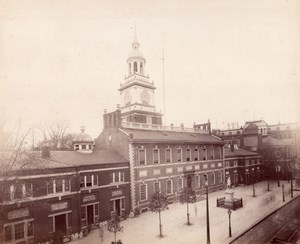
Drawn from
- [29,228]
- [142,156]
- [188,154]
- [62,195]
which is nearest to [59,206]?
[62,195]

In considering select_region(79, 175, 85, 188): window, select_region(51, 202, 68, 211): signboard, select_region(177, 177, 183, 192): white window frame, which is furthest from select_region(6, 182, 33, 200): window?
select_region(177, 177, 183, 192): white window frame

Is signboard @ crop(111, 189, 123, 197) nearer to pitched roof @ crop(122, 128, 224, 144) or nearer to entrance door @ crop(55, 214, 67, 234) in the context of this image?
entrance door @ crop(55, 214, 67, 234)

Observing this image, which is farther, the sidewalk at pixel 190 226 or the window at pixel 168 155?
the window at pixel 168 155

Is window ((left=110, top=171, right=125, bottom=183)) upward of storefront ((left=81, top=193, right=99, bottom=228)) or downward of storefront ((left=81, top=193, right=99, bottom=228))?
upward

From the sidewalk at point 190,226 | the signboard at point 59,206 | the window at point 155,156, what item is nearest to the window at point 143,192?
the sidewalk at point 190,226

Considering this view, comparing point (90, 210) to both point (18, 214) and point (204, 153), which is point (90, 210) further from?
point (204, 153)

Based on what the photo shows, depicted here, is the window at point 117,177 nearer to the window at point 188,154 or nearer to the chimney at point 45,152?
the chimney at point 45,152

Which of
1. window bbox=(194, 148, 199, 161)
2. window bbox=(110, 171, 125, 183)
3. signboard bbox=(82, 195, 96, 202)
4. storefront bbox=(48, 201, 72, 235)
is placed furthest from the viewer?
window bbox=(194, 148, 199, 161)
